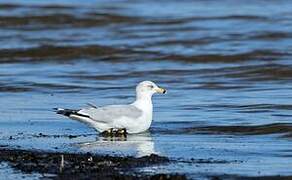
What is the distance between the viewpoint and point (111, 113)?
12.9 metres

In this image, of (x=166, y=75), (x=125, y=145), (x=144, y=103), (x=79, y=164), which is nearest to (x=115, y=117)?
(x=144, y=103)

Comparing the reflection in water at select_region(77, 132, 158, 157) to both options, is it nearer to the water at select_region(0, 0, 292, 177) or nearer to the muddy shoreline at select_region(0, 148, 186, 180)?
the water at select_region(0, 0, 292, 177)

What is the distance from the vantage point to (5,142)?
1168 centimetres

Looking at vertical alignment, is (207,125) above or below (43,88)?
below

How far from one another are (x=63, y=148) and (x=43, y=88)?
258 inches

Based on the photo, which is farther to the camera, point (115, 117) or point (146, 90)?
point (146, 90)

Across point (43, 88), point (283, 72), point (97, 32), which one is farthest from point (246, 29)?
point (43, 88)

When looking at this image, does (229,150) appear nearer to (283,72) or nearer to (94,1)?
(283,72)

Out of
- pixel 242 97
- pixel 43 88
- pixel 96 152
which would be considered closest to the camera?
pixel 96 152

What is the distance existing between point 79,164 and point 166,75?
1030 cm

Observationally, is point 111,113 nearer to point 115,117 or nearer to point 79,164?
point 115,117

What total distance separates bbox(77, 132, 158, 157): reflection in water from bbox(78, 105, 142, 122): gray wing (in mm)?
278

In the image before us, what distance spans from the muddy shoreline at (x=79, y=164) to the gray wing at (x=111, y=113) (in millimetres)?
2196

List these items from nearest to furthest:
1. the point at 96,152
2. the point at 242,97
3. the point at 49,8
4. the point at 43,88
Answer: the point at 96,152, the point at 242,97, the point at 43,88, the point at 49,8
